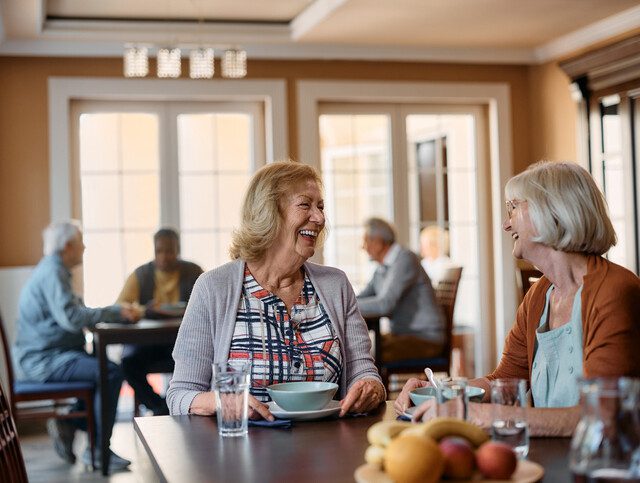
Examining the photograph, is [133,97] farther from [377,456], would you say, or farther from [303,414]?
[377,456]

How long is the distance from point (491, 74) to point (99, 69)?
2758 millimetres

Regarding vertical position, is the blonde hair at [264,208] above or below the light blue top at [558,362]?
above

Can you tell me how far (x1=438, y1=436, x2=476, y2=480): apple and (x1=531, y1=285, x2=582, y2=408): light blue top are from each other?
748mm

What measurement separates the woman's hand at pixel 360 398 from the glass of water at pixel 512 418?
0.56 m

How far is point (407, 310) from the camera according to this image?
554 centimetres

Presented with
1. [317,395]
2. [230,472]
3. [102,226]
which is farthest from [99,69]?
[230,472]

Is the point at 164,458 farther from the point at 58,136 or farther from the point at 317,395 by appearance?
the point at 58,136

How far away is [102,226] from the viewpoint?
6.31 m

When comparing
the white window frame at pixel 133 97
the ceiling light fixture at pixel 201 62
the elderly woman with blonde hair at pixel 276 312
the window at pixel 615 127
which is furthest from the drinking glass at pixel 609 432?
the white window frame at pixel 133 97

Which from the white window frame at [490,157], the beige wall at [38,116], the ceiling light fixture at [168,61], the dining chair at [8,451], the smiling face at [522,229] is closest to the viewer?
the dining chair at [8,451]

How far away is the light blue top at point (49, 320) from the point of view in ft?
15.9

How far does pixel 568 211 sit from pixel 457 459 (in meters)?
0.94

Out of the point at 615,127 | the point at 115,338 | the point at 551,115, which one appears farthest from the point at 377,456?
the point at 551,115

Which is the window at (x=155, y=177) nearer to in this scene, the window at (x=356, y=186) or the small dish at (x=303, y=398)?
the window at (x=356, y=186)
